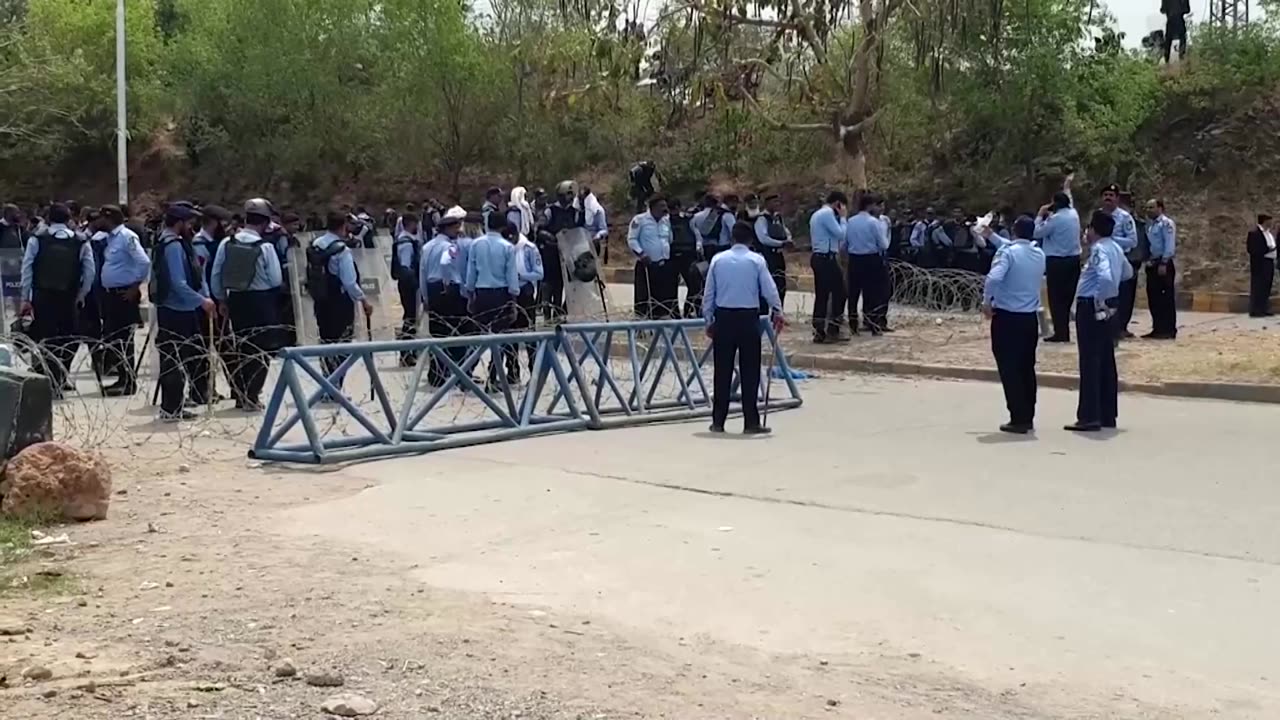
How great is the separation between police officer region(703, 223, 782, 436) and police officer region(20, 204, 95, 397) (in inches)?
260

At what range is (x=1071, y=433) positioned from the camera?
38.5ft

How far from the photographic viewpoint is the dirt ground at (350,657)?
5109mm

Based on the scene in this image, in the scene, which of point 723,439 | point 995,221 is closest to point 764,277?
point 723,439

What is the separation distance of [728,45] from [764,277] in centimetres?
968

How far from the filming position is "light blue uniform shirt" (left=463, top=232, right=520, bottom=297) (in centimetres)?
1451

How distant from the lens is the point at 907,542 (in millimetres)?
7730

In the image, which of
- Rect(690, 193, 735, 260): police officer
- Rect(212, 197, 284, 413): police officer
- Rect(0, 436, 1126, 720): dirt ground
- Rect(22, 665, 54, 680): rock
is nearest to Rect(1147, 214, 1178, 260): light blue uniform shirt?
Rect(690, 193, 735, 260): police officer

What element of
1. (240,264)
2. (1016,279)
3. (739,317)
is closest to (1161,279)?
(1016,279)

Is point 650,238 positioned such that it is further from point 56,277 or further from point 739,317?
point 56,277

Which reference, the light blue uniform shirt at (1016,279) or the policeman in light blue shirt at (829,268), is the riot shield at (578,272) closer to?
the policeman in light blue shirt at (829,268)

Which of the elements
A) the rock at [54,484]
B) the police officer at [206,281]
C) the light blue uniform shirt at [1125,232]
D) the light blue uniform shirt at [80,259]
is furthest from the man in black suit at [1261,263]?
the rock at [54,484]

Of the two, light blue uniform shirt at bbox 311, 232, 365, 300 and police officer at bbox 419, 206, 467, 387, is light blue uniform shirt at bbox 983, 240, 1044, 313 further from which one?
light blue uniform shirt at bbox 311, 232, 365, 300

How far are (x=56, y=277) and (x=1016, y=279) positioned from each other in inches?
366

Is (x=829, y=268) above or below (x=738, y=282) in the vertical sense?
above
